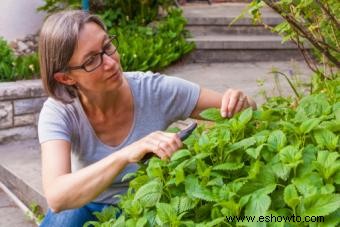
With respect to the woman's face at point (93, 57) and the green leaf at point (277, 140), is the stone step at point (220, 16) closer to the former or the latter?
the woman's face at point (93, 57)

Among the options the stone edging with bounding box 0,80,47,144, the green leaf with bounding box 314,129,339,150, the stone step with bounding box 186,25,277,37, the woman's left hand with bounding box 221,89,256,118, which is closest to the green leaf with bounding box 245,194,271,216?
the green leaf with bounding box 314,129,339,150

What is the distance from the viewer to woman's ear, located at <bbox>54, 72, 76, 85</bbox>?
7.54 ft

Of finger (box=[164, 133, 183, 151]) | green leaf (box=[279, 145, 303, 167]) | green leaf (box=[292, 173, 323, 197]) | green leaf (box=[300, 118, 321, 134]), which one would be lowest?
finger (box=[164, 133, 183, 151])

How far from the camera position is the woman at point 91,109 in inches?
79.6

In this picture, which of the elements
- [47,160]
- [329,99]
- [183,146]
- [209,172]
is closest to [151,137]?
[183,146]

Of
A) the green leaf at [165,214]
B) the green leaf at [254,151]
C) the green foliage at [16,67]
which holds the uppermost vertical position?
the green leaf at [254,151]

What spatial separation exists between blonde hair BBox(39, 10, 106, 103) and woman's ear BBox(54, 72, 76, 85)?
1cm

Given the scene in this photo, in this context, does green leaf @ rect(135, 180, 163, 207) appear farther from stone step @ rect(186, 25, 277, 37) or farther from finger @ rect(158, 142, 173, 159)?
stone step @ rect(186, 25, 277, 37)

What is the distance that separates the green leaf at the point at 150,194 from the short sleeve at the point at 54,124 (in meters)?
0.68

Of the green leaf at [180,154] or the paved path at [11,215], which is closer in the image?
the green leaf at [180,154]

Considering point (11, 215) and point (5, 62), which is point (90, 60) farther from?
point (5, 62)

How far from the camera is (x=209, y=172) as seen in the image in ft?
5.14

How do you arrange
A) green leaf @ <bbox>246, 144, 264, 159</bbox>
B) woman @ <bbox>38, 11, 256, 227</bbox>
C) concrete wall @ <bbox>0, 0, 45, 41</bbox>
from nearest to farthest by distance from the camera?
green leaf @ <bbox>246, 144, 264, 159</bbox>
woman @ <bbox>38, 11, 256, 227</bbox>
concrete wall @ <bbox>0, 0, 45, 41</bbox>

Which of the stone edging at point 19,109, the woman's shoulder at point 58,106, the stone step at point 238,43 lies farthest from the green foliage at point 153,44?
the woman's shoulder at point 58,106
